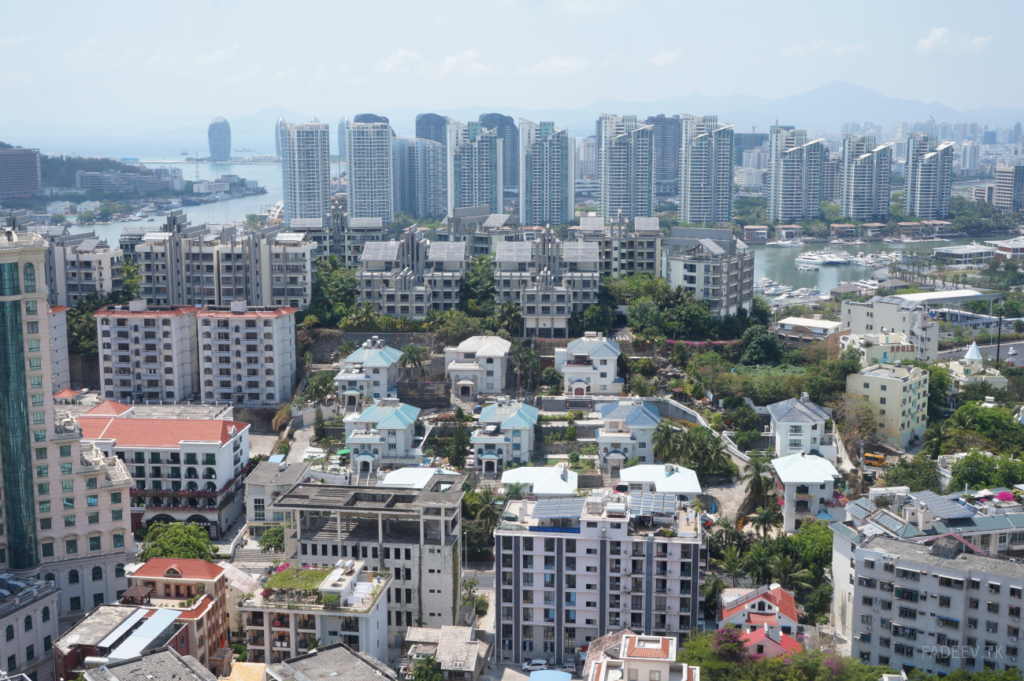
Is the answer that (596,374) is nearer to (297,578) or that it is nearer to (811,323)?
(811,323)

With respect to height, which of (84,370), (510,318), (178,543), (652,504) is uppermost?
(510,318)

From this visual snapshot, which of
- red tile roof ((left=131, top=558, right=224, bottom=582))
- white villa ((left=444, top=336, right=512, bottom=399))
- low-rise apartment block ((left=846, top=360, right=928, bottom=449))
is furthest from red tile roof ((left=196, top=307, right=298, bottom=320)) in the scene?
low-rise apartment block ((left=846, top=360, right=928, bottom=449))

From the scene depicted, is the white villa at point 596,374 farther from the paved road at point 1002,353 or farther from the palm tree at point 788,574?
the paved road at point 1002,353

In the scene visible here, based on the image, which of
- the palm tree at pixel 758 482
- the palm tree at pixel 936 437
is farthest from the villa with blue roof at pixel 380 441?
the palm tree at pixel 936 437

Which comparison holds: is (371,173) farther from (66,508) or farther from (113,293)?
(66,508)

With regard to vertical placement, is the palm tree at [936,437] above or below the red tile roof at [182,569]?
above

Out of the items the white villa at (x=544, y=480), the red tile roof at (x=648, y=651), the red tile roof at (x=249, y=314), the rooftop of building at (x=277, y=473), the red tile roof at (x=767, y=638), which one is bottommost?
the red tile roof at (x=767, y=638)

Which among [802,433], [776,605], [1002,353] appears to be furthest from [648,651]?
[1002,353]
